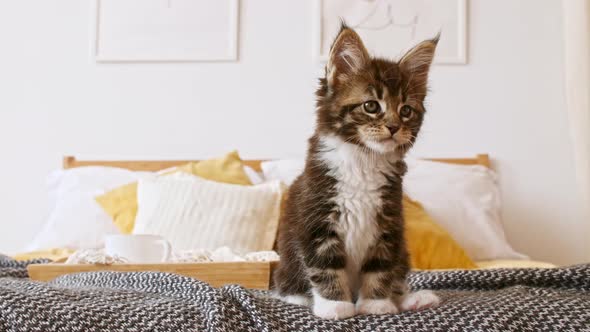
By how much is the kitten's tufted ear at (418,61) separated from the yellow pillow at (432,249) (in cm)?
98

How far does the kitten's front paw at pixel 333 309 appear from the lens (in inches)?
36.8

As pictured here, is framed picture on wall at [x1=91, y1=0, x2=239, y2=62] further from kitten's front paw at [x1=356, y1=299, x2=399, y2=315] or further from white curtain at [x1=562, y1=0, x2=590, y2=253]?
kitten's front paw at [x1=356, y1=299, x2=399, y2=315]

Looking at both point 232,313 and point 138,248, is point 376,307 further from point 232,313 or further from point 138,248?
point 138,248

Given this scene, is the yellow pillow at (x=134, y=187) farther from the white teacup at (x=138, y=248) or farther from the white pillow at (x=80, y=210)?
the white teacup at (x=138, y=248)

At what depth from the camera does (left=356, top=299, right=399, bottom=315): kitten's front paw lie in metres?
0.98

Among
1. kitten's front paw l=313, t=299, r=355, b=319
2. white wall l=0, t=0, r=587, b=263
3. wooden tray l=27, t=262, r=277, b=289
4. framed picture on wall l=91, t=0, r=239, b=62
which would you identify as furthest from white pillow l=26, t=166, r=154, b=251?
kitten's front paw l=313, t=299, r=355, b=319

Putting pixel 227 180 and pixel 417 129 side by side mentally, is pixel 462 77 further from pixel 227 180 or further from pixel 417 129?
pixel 417 129

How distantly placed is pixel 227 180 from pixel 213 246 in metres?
0.40

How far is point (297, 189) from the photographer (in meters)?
1.16

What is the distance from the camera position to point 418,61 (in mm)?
1128

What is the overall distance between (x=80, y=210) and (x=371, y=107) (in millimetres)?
1787

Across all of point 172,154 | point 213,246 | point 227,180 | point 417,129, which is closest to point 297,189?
point 417,129

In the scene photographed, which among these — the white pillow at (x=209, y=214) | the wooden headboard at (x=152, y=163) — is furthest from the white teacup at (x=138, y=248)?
the wooden headboard at (x=152, y=163)

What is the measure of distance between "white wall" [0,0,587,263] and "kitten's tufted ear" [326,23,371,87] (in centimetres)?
172
